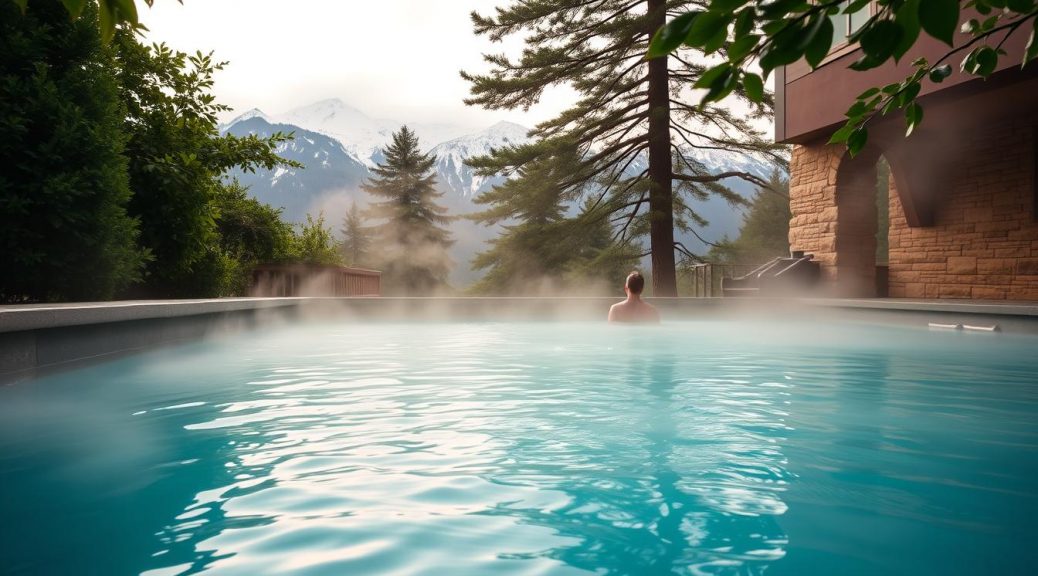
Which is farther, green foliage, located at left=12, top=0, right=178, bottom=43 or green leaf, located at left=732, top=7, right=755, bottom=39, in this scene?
green foliage, located at left=12, top=0, right=178, bottom=43

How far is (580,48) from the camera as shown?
16.8 meters

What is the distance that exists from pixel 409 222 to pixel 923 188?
2948 cm

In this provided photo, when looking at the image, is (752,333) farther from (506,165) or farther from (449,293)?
(449,293)

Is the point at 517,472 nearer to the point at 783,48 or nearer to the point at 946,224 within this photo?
the point at 783,48

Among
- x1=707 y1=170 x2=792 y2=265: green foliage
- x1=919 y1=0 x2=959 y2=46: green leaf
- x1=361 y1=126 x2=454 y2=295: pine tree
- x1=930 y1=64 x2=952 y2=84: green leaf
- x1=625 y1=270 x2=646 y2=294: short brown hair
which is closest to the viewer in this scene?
x1=919 y1=0 x2=959 y2=46: green leaf

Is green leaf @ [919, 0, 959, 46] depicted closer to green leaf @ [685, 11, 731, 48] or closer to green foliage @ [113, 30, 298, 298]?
green leaf @ [685, 11, 731, 48]

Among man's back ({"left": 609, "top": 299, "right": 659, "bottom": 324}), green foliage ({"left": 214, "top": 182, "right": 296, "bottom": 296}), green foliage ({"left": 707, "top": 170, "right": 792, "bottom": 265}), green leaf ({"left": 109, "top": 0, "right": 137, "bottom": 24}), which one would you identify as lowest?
man's back ({"left": 609, "top": 299, "right": 659, "bottom": 324})

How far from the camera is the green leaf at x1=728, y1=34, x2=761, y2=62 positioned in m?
0.94

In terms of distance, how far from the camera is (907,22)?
90 cm

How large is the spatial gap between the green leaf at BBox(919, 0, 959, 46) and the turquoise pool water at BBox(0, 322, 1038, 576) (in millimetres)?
1463

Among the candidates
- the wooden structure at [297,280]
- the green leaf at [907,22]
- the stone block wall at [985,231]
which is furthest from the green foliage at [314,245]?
the green leaf at [907,22]

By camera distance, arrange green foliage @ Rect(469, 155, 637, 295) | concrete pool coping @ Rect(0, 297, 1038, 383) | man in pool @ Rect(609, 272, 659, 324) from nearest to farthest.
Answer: concrete pool coping @ Rect(0, 297, 1038, 383) < man in pool @ Rect(609, 272, 659, 324) < green foliage @ Rect(469, 155, 637, 295)

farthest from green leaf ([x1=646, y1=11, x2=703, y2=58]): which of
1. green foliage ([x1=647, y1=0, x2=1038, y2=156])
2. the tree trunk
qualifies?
the tree trunk

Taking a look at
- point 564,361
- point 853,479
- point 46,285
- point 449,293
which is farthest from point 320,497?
point 449,293
